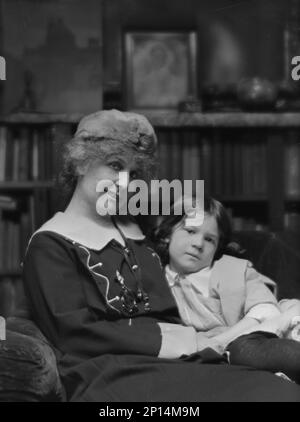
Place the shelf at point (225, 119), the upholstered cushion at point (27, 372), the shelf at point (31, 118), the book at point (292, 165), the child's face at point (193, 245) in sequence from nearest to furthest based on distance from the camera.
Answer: the upholstered cushion at point (27, 372)
the child's face at point (193, 245)
the shelf at point (31, 118)
the shelf at point (225, 119)
the book at point (292, 165)

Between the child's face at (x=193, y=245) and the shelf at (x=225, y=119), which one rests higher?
the shelf at (x=225, y=119)

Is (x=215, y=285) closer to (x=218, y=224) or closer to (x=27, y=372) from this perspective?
(x=218, y=224)

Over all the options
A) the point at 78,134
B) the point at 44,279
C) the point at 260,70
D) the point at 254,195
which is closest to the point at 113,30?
the point at 260,70

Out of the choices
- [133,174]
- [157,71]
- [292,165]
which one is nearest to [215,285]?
[133,174]

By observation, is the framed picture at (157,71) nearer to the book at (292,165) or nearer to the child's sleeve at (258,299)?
the book at (292,165)

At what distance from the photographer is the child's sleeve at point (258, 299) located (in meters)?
1.69

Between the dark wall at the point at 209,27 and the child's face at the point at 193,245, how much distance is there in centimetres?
95

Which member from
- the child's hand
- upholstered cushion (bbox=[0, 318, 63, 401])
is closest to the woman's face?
upholstered cushion (bbox=[0, 318, 63, 401])

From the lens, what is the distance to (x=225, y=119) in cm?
243

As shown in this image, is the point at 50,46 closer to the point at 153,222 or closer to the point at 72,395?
the point at 153,222

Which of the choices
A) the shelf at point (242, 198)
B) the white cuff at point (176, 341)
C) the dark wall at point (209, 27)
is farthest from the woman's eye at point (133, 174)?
the dark wall at point (209, 27)

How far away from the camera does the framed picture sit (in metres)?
2.52

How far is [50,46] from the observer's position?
2246mm

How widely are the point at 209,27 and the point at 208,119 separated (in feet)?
1.45
